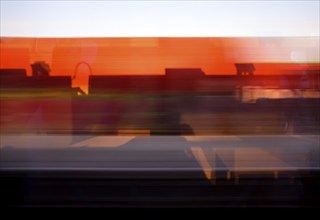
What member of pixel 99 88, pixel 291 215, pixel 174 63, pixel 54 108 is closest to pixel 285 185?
pixel 291 215

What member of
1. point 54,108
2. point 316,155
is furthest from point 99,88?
point 316,155

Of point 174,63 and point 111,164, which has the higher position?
point 174,63

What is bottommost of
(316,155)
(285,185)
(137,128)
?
(285,185)

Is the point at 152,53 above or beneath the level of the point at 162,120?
above

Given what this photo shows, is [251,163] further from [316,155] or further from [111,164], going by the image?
[111,164]

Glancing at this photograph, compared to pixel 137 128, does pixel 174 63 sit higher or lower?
higher

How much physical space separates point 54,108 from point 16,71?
0.24 m

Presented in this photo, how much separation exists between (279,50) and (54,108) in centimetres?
104

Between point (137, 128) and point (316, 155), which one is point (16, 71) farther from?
point (316, 155)

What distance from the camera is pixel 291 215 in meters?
1.42

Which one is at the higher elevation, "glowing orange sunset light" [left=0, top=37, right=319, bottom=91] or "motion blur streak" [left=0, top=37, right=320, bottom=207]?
"glowing orange sunset light" [left=0, top=37, right=319, bottom=91]

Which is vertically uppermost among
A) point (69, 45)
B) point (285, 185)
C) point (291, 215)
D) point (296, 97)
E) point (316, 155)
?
point (69, 45)

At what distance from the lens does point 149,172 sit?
1.40 metres

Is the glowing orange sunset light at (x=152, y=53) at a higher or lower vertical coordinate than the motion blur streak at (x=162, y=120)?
higher
